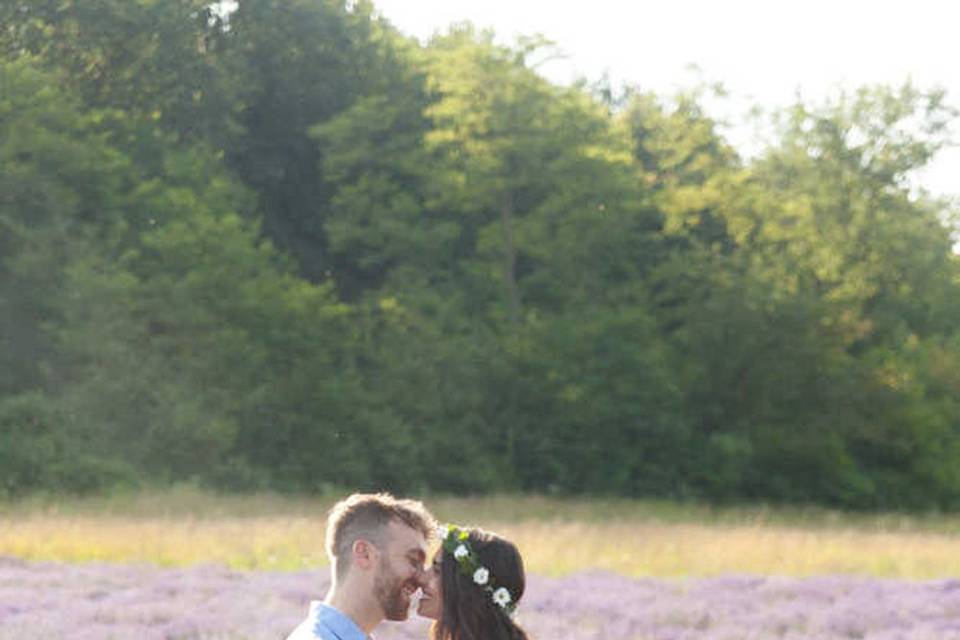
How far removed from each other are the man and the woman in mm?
578

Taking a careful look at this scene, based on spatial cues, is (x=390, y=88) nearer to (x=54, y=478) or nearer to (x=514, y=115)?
(x=514, y=115)

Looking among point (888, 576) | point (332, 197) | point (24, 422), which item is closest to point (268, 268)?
point (332, 197)

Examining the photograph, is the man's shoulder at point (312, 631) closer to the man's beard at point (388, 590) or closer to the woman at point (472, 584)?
the man's beard at point (388, 590)

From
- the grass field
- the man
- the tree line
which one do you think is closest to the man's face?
the man

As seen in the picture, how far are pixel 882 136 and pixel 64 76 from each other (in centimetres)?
2195

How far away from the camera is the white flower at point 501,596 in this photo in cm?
423

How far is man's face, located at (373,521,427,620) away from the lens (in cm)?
359

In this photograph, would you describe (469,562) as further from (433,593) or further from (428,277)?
(428,277)

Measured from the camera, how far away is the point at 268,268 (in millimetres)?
40281

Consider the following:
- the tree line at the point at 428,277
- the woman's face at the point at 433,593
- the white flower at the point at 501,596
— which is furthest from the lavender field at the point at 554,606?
the tree line at the point at 428,277

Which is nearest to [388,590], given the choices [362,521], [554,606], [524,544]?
[362,521]

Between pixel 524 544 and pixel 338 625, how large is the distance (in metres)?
16.8

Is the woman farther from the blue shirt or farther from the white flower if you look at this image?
the blue shirt

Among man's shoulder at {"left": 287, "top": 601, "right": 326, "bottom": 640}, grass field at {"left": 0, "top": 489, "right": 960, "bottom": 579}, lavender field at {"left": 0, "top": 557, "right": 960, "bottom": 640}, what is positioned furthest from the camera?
grass field at {"left": 0, "top": 489, "right": 960, "bottom": 579}
